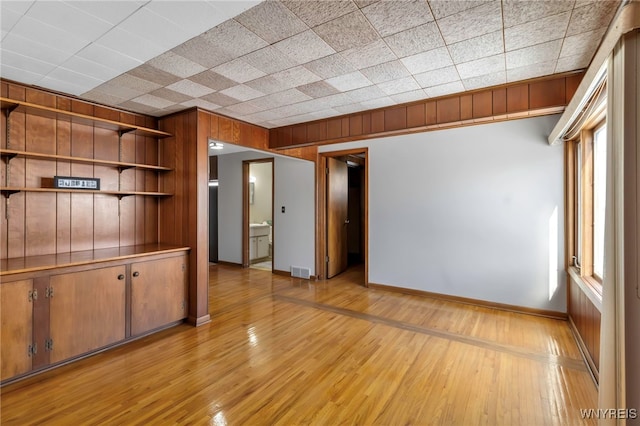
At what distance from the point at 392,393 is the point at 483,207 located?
2.83 metres

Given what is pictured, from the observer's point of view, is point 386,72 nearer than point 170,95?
Yes

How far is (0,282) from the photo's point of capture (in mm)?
2178

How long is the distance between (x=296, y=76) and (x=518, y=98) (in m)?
2.02

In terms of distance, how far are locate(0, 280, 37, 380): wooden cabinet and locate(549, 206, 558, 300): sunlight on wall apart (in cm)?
512

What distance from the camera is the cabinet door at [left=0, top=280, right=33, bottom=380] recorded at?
86.6 inches

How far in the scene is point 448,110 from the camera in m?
3.10

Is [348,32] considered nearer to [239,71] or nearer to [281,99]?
[239,71]

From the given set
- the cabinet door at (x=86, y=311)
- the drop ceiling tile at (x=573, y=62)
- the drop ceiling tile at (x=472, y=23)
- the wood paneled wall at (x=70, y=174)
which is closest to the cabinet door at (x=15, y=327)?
the cabinet door at (x=86, y=311)

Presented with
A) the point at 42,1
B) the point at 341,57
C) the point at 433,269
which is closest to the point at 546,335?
the point at 433,269

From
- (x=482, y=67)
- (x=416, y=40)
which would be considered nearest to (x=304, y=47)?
(x=416, y=40)

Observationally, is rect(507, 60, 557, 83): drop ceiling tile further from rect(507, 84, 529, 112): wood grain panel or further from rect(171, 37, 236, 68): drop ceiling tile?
rect(171, 37, 236, 68): drop ceiling tile

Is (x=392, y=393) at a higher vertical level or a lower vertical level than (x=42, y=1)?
lower

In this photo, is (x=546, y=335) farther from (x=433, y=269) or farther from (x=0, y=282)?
(x=0, y=282)

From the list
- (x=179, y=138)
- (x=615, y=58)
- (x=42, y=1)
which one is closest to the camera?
(x=615, y=58)
